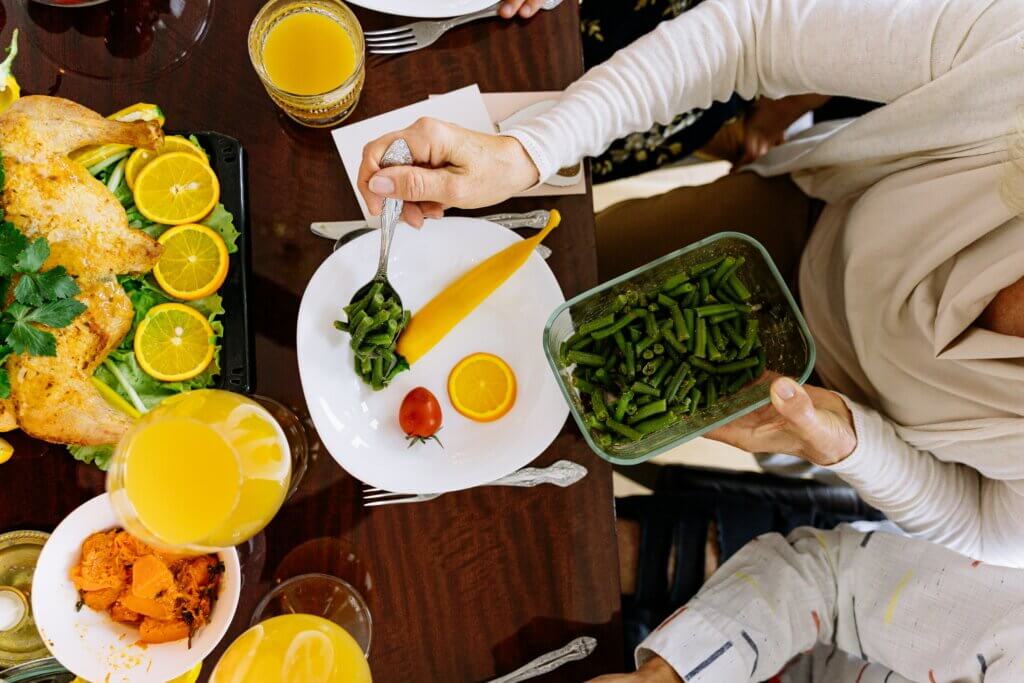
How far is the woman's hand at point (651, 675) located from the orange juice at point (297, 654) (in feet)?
1.18

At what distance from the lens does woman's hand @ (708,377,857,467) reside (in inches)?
37.5

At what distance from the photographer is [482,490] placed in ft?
3.49

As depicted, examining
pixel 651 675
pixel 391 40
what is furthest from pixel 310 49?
pixel 651 675

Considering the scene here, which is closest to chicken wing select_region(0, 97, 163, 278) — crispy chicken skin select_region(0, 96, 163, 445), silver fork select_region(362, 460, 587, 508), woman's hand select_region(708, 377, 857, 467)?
crispy chicken skin select_region(0, 96, 163, 445)

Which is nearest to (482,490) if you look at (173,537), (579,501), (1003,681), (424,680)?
(579,501)

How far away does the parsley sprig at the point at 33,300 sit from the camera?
0.95 meters

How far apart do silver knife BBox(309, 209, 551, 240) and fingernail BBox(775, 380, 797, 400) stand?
0.42 metres

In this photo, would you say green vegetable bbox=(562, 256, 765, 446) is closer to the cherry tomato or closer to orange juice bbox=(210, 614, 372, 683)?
the cherry tomato

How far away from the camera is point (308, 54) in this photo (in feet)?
3.55

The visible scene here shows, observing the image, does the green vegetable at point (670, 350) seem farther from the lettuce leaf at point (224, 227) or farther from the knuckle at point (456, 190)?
the lettuce leaf at point (224, 227)

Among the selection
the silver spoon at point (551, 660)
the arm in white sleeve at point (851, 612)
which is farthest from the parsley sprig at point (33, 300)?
the arm in white sleeve at point (851, 612)

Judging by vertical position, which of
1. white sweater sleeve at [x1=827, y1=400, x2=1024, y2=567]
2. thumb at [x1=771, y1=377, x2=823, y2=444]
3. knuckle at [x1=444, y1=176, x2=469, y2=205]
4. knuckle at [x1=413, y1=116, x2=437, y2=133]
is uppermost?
knuckle at [x1=413, y1=116, x2=437, y2=133]

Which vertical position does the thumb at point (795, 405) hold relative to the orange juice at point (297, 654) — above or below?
above

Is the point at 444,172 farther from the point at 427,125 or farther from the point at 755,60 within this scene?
the point at 755,60
